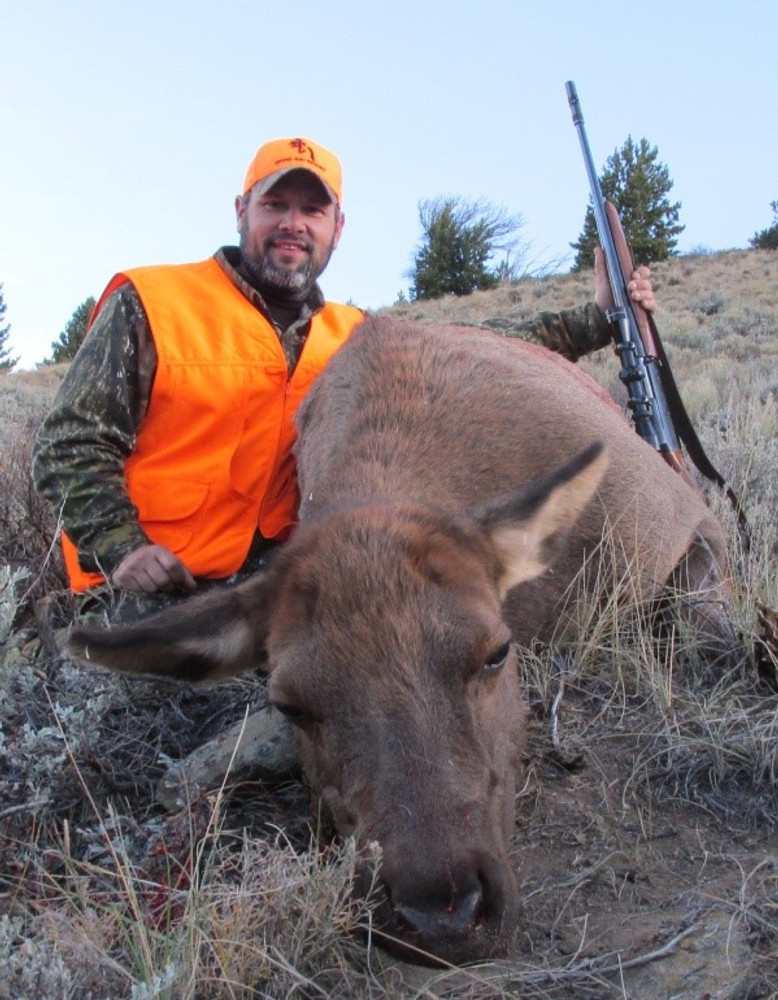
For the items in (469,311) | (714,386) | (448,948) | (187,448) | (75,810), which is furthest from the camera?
(469,311)

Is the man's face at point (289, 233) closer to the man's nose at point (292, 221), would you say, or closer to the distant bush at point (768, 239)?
the man's nose at point (292, 221)

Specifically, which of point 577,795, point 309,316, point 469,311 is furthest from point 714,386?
point 469,311

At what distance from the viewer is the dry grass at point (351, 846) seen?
2.33 metres

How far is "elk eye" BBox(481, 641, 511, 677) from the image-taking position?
9.44 ft

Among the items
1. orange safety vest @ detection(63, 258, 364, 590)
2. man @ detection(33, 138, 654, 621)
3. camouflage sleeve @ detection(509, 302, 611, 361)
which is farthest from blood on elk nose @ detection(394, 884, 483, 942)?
camouflage sleeve @ detection(509, 302, 611, 361)

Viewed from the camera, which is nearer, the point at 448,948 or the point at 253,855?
the point at 448,948

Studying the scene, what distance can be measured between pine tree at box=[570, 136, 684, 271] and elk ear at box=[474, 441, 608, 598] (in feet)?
122

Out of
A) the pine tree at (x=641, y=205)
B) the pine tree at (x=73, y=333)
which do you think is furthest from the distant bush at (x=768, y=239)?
the pine tree at (x=73, y=333)

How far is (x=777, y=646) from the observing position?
3982 millimetres

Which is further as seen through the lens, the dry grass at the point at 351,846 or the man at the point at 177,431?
the man at the point at 177,431

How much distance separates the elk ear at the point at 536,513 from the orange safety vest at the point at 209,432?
2.45m

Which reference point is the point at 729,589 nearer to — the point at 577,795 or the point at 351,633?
the point at 577,795

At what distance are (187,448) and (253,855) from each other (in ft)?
10.7

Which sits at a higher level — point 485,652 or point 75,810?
point 485,652
